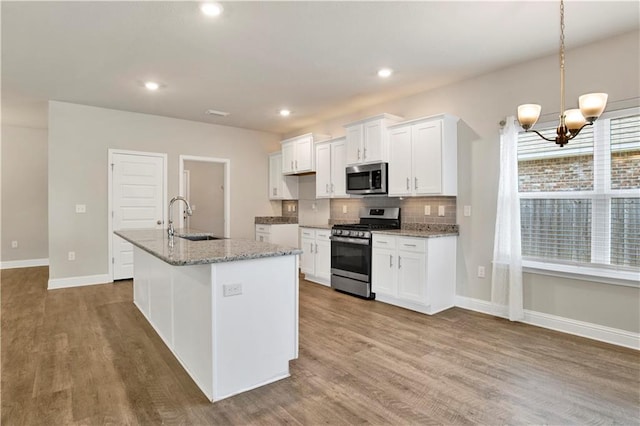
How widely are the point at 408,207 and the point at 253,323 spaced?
9.98ft

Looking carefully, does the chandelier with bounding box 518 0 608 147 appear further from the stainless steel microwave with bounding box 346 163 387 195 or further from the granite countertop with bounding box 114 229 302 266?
the stainless steel microwave with bounding box 346 163 387 195

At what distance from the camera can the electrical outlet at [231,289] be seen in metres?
2.17

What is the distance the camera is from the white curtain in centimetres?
358

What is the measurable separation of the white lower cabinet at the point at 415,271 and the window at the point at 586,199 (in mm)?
843

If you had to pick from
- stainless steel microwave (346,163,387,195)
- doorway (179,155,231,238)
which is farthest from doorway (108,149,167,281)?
stainless steel microwave (346,163,387,195)

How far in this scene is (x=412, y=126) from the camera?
14.1ft

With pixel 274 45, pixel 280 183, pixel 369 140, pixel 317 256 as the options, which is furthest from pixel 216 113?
pixel 317 256

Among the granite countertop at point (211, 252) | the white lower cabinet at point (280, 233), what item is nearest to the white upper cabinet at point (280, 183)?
the white lower cabinet at point (280, 233)

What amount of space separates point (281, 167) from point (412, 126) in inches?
122

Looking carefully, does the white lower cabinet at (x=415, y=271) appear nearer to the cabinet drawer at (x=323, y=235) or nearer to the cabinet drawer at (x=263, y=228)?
the cabinet drawer at (x=323, y=235)

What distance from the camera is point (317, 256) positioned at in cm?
534

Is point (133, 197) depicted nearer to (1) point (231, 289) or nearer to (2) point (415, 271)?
(1) point (231, 289)

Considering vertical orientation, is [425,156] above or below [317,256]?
above

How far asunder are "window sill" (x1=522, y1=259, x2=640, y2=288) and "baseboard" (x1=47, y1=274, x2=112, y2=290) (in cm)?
573
